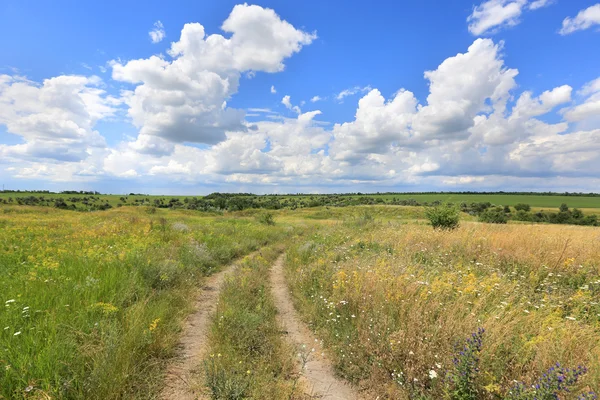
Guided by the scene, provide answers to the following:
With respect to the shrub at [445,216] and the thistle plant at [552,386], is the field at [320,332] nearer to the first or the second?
the thistle plant at [552,386]

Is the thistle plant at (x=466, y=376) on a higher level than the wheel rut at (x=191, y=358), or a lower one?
higher

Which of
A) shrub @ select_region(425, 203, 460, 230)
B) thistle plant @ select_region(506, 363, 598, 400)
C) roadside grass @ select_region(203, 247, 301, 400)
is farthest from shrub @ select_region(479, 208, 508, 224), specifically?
thistle plant @ select_region(506, 363, 598, 400)

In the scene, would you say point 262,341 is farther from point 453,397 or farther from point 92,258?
point 92,258

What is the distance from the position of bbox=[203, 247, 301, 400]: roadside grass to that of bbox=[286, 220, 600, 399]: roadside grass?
1.07 metres

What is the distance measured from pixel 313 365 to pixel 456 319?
2.86 m

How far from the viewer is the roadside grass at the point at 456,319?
13.0 feet

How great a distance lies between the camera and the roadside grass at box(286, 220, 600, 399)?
396cm

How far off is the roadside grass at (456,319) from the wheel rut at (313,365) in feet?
0.72

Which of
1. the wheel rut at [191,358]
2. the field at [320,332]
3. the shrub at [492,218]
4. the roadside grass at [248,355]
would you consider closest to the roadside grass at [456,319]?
the field at [320,332]

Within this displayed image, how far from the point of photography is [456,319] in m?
4.97

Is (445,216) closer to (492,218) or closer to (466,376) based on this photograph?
(466,376)

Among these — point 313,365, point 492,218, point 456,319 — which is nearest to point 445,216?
point 456,319

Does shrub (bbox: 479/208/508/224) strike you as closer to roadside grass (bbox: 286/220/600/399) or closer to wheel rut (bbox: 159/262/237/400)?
roadside grass (bbox: 286/220/600/399)

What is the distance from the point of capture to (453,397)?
3.64m
